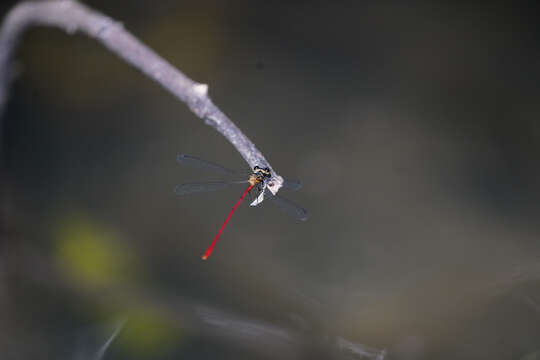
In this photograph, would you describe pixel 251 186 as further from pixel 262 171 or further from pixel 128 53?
pixel 128 53

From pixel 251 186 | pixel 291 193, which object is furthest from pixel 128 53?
pixel 291 193

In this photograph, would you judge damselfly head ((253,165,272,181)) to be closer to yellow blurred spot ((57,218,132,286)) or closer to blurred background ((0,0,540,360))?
blurred background ((0,0,540,360))

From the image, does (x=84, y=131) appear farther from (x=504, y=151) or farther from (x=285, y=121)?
(x=504, y=151)

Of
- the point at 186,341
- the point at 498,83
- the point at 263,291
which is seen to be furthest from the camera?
the point at 498,83

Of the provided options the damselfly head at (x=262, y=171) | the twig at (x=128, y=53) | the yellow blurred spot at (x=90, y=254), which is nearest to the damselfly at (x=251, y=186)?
the damselfly head at (x=262, y=171)

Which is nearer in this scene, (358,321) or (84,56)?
(358,321)

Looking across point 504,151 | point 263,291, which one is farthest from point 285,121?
point 504,151
